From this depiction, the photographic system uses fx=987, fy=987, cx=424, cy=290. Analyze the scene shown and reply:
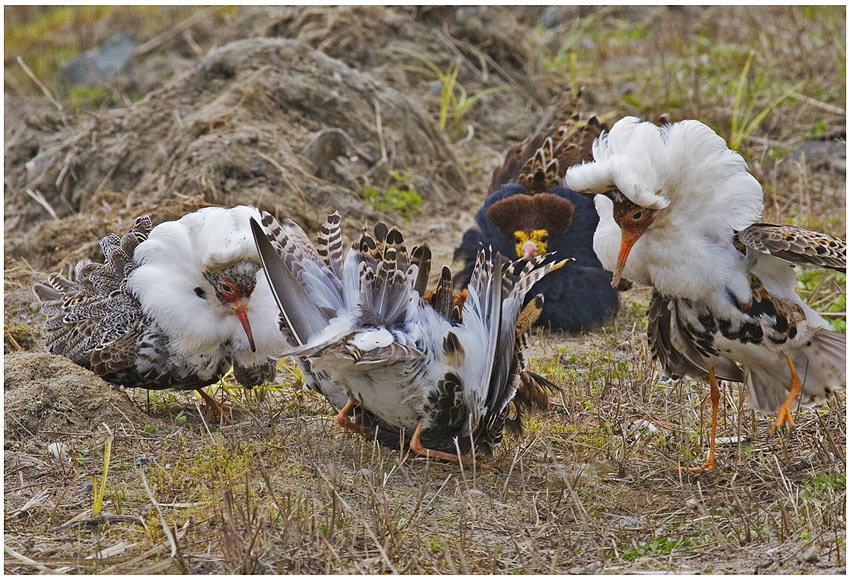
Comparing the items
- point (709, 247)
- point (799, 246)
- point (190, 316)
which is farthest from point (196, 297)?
point (799, 246)

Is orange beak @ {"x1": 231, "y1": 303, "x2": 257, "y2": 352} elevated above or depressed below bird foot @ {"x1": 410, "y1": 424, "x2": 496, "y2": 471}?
above

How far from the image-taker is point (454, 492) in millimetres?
3871

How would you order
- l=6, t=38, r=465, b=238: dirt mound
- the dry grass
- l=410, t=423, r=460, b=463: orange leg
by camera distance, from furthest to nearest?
l=6, t=38, r=465, b=238: dirt mound → l=410, t=423, r=460, b=463: orange leg → the dry grass

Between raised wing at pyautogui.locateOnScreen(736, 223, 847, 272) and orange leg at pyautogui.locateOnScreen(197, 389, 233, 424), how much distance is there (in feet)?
8.01

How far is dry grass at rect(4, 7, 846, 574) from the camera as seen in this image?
3314 millimetres

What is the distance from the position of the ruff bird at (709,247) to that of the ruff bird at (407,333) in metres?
0.42

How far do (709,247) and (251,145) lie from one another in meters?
4.33

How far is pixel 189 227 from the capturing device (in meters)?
4.48

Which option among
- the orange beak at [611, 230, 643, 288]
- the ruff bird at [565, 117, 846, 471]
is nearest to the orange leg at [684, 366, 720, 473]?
the ruff bird at [565, 117, 846, 471]

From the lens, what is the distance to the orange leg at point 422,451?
12.8 feet

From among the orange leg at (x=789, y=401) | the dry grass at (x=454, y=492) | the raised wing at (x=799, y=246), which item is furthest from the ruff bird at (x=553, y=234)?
the raised wing at (x=799, y=246)

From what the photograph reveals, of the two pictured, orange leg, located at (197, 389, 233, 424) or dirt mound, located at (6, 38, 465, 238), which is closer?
orange leg, located at (197, 389, 233, 424)

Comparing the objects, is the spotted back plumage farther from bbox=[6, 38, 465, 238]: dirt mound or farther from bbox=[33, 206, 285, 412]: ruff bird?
bbox=[33, 206, 285, 412]: ruff bird

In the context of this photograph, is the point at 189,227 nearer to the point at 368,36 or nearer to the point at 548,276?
the point at 548,276
